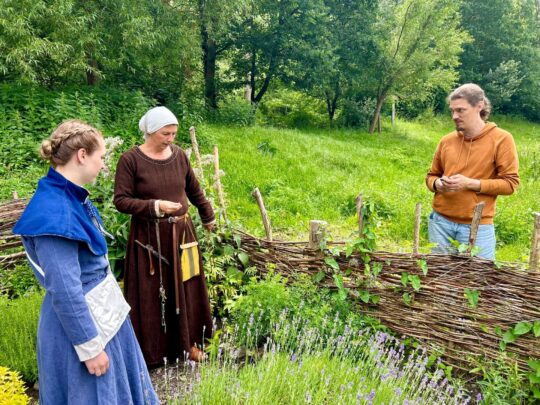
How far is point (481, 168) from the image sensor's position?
2.93 m

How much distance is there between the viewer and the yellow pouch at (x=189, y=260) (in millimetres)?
3008

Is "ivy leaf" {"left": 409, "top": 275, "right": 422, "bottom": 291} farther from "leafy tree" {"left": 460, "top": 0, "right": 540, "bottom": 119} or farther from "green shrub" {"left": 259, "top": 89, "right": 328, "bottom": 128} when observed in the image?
"leafy tree" {"left": 460, "top": 0, "right": 540, "bottom": 119}

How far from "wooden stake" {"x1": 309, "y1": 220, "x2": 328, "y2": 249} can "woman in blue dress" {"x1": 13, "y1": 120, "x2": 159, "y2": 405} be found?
5.72 feet

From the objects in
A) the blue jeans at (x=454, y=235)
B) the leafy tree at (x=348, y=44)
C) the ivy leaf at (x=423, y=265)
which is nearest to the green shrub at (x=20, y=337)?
the ivy leaf at (x=423, y=265)

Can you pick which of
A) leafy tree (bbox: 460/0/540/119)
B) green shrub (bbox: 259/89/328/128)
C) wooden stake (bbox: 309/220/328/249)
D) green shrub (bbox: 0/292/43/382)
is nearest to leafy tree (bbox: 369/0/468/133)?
green shrub (bbox: 259/89/328/128)

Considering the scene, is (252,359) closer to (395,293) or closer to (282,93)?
(395,293)

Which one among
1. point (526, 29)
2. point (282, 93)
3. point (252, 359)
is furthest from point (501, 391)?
point (526, 29)

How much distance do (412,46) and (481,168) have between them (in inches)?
569

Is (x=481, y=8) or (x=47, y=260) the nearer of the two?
(x=47, y=260)

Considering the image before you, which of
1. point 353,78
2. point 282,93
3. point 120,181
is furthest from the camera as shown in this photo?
point 282,93

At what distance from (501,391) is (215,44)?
1442 cm

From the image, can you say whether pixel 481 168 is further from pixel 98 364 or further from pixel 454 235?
pixel 98 364

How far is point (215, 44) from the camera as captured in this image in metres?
14.9

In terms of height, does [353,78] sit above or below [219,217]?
above
